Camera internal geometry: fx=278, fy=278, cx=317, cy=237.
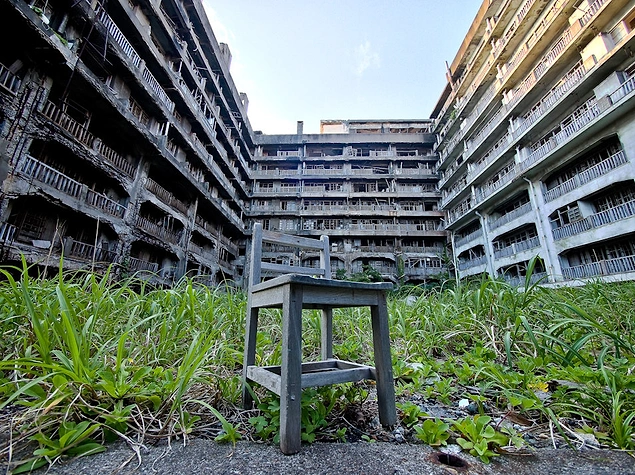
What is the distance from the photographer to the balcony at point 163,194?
12.6 m

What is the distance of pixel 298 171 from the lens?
26109 millimetres

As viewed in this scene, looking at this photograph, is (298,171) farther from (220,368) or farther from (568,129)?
(220,368)

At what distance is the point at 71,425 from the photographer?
1.14 m

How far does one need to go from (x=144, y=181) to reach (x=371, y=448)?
45.0ft

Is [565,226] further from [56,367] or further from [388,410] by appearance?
[56,367]

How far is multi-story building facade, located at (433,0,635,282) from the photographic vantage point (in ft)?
34.8

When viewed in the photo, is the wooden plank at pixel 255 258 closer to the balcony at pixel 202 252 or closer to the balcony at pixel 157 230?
the balcony at pixel 157 230

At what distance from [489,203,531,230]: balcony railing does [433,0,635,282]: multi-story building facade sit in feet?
0.24

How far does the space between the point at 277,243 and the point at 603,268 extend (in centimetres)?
1509

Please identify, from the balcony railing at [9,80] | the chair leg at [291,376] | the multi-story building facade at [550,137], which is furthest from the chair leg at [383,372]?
the balcony railing at [9,80]

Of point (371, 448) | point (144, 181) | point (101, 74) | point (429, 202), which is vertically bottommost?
point (371, 448)

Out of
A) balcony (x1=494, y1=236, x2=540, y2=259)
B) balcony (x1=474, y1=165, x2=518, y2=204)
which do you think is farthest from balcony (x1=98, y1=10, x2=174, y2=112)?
balcony (x1=494, y1=236, x2=540, y2=259)

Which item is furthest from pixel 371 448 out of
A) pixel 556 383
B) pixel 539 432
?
pixel 556 383

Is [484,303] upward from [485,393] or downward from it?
upward
